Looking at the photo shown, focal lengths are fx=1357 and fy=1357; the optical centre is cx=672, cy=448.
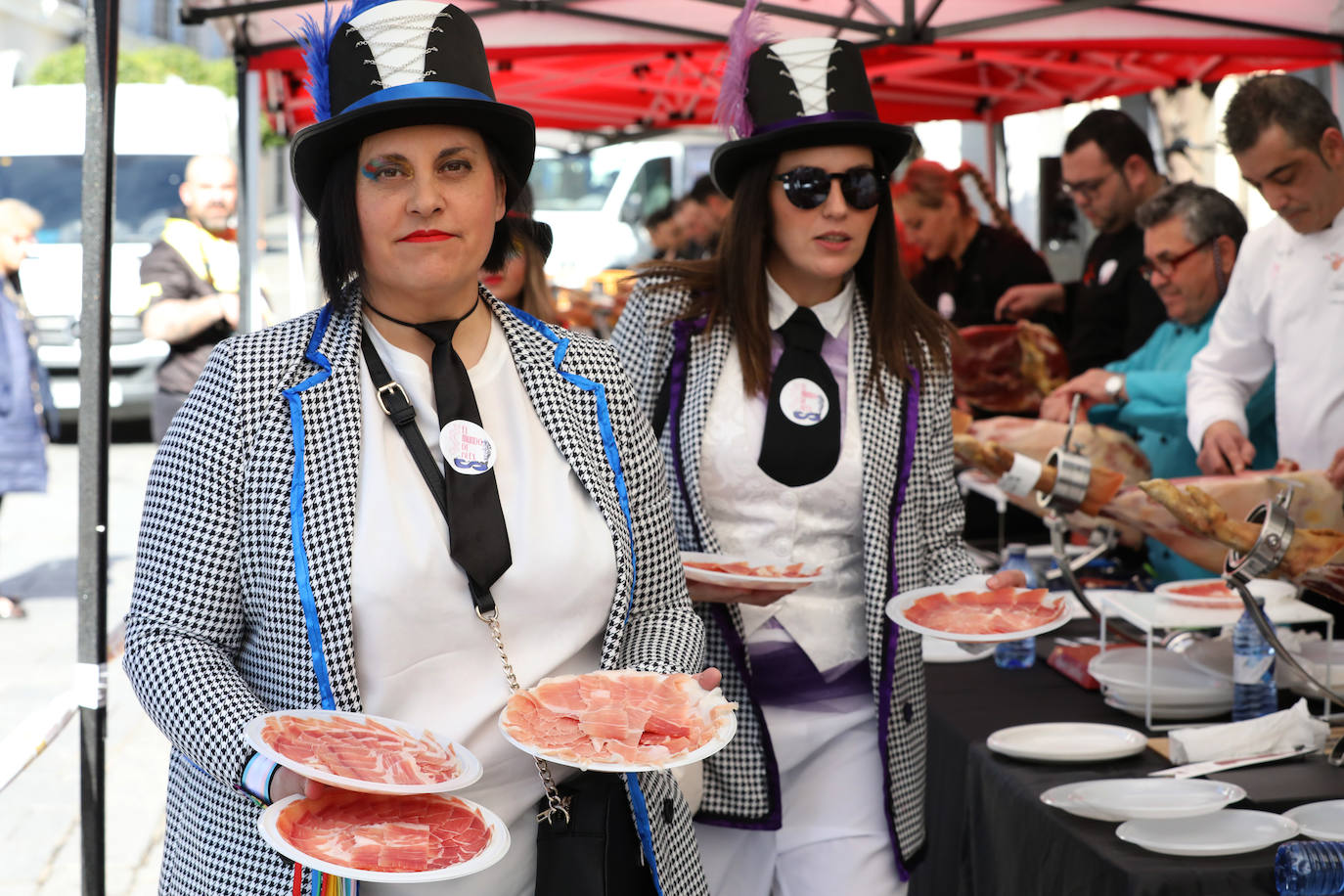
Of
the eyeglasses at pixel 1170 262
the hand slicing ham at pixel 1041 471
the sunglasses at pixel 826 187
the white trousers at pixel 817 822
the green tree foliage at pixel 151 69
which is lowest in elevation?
the white trousers at pixel 817 822

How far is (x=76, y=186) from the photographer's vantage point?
498 inches

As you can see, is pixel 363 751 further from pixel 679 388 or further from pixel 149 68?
pixel 149 68

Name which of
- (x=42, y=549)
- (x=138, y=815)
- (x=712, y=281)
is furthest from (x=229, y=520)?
(x=42, y=549)

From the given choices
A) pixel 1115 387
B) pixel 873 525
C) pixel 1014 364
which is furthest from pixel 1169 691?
pixel 1014 364

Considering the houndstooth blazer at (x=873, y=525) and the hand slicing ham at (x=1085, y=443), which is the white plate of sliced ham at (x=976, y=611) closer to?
the houndstooth blazer at (x=873, y=525)

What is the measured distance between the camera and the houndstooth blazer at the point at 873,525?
2426 mm

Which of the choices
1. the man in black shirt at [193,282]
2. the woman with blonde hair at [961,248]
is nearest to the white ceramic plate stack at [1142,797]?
the woman with blonde hair at [961,248]

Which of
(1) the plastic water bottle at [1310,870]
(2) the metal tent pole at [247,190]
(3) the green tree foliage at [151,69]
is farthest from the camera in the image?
(3) the green tree foliage at [151,69]

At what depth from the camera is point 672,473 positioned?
2.53m

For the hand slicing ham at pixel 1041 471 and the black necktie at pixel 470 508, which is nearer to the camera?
the black necktie at pixel 470 508

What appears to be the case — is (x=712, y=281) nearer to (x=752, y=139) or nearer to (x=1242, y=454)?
(x=752, y=139)

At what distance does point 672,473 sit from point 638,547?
633 mm

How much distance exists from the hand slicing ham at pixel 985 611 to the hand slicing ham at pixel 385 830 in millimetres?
995

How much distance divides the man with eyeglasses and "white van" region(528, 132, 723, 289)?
1055cm
